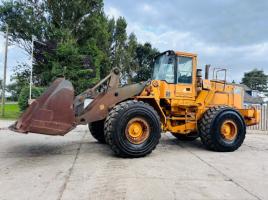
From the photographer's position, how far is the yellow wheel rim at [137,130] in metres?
8.24

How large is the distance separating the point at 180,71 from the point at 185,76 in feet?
0.68

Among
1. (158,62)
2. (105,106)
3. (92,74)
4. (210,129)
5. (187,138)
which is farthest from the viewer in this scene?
(92,74)

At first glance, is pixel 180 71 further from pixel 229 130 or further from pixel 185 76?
pixel 229 130

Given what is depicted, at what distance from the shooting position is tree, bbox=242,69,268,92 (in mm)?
70350

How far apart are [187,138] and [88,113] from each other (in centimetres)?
431

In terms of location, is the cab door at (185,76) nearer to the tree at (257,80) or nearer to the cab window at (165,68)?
the cab window at (165,68)

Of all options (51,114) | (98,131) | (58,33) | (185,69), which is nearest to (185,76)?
(185,69)

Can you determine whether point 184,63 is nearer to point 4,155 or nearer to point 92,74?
point 4,155

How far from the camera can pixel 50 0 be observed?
103 ft

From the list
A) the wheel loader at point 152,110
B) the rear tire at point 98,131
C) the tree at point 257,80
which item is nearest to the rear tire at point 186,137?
the wheel loader at point 152,110

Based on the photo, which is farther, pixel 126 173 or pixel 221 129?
pixel 221 129

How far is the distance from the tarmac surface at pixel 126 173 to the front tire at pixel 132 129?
0.26 metres

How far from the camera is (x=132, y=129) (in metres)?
8.34

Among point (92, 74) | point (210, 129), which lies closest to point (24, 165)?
point (210, 129)
